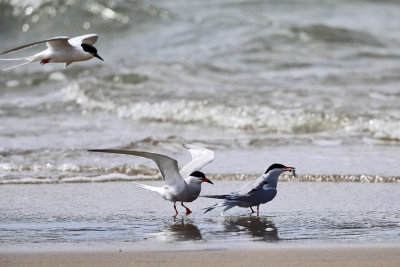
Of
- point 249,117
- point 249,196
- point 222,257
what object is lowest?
point 222,257

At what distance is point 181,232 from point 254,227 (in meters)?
0.48

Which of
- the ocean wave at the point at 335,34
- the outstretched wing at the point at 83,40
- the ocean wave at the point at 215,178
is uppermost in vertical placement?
the ocean wave at the point at 335,34

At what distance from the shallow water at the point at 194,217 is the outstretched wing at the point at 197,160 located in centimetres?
29

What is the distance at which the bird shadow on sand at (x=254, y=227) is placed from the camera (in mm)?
4923

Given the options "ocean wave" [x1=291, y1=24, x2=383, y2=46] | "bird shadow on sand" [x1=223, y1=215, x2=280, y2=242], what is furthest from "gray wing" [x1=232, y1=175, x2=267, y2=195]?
"ocean wave" [x1=291, y1=24, x2=383, y2=46]

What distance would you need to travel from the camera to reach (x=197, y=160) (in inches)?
236

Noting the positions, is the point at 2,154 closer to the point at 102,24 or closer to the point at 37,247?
the point at 37,247

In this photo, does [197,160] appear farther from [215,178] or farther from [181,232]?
[215,178]

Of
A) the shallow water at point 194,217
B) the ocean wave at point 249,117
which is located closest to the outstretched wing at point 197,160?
the shallow water at point 194,217

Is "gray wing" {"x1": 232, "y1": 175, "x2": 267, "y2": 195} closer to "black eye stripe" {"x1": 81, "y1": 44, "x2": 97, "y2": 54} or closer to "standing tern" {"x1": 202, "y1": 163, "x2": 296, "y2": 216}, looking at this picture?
"standing tern" {"x1": 202, "y1": 163, "x2": 296, "y2": 216}

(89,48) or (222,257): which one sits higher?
(89,48)

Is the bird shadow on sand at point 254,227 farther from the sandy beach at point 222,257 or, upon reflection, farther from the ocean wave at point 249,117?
the ocean wave at point 249,117

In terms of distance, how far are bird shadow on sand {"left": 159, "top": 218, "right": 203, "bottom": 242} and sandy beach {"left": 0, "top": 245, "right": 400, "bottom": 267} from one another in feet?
1.47

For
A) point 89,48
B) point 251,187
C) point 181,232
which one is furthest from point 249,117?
point 181,232
